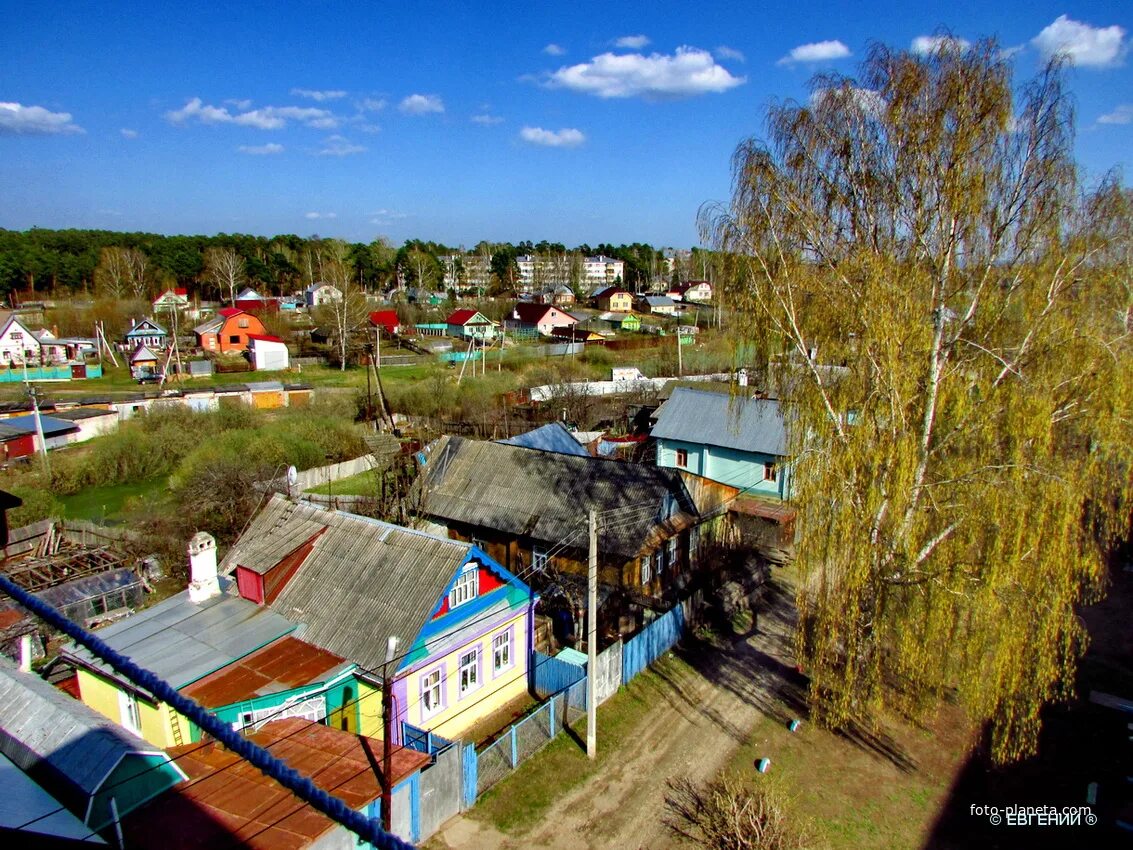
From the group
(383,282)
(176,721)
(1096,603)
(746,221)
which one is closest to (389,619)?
(176,721)

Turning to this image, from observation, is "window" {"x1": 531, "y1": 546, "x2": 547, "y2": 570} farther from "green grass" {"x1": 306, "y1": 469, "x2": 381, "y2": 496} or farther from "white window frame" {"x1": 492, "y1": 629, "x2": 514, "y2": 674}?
"green grass" {"x1": 306, "y1": 469, "x2": 381, "y2": 496}

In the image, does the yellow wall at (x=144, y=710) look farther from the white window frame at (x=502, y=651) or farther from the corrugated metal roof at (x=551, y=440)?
the corrugated metal roof at (x=551, y=440)

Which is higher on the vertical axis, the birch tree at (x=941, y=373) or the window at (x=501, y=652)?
the birch tree at (x=941, y=373)

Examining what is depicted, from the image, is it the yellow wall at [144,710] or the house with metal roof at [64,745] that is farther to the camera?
the yellow wall at [144,710]

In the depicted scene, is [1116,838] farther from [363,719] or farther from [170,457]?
[170,457]

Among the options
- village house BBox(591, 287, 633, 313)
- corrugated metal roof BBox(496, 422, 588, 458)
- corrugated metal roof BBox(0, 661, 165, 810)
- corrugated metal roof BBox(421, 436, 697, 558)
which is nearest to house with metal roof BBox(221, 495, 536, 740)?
corrugated metal roof BBox(421, 436, 697, 558)

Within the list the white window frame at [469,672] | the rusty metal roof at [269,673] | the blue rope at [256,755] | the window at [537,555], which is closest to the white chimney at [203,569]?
the rusty metal roof at [269,673]
